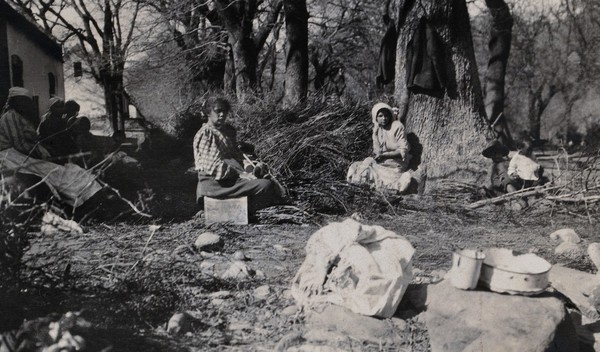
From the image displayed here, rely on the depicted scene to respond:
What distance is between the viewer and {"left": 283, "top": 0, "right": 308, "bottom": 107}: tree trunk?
452 inches

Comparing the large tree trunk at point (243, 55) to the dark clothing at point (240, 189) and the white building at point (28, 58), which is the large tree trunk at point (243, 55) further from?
the dark clothing at point (240, 189)

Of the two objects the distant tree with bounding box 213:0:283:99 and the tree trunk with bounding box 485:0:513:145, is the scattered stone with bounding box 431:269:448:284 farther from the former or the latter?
the tree trunk with bounding box 485:0:513:145

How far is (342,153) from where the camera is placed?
848 cm

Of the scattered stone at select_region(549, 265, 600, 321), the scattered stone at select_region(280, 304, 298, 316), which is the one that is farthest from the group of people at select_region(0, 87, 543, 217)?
the scattered stone at select_region(549, 265, 600, 321)

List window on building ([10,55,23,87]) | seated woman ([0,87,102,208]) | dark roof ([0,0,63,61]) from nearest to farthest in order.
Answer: seated woman ([0,87,102,208]) < dark roof ([0,0,63,61]) < window on building ([10,55,23,87])

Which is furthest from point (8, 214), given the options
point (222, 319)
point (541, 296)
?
point (541, 296)

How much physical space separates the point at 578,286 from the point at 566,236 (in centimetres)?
157

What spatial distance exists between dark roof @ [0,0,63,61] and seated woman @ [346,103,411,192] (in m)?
8.25

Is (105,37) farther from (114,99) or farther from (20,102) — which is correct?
(20,102)

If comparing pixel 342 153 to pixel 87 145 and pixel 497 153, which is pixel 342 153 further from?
pixel 87 145

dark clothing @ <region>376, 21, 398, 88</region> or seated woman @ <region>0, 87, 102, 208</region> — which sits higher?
dark clothing @ <region>376, 21, 398, 88</region>

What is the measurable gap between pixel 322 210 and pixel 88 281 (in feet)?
11.6

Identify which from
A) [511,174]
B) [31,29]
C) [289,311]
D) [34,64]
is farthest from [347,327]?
[34,64]

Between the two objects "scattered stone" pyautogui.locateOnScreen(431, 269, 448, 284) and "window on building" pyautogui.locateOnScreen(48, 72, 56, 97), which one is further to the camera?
"window on building" pyautogui.locateOnScreen(48, 72, 56, 97)
